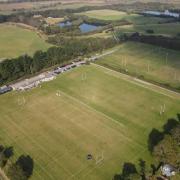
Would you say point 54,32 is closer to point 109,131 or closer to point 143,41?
point 143,41

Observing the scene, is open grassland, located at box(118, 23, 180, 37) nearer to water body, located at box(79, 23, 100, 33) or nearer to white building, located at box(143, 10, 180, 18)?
water body, located at box(79, 23, 100, 33)

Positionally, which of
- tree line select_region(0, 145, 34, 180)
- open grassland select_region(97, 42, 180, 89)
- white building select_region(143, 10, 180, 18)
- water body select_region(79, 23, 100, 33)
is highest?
white building select_region(143, 10, 180, 18)

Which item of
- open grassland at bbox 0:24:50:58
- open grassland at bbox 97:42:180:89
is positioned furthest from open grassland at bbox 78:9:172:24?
open grassland at bbox 97:42:180:89

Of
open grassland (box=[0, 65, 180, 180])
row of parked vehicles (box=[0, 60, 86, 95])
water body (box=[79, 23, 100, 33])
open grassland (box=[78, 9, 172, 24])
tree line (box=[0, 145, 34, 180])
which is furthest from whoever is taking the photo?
open grassland (box=[78, 9, 172, 24])

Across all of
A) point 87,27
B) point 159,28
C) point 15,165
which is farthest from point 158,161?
point 87,27

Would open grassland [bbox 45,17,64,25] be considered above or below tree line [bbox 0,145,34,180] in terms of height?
above

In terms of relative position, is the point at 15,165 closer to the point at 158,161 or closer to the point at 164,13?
the point at 158,161

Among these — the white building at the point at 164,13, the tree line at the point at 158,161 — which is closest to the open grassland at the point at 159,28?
the white building at the point at 164,13

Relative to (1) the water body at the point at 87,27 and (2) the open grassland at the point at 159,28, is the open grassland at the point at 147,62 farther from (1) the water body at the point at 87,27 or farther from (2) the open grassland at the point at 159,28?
(1) the water body at the point at 87,27
